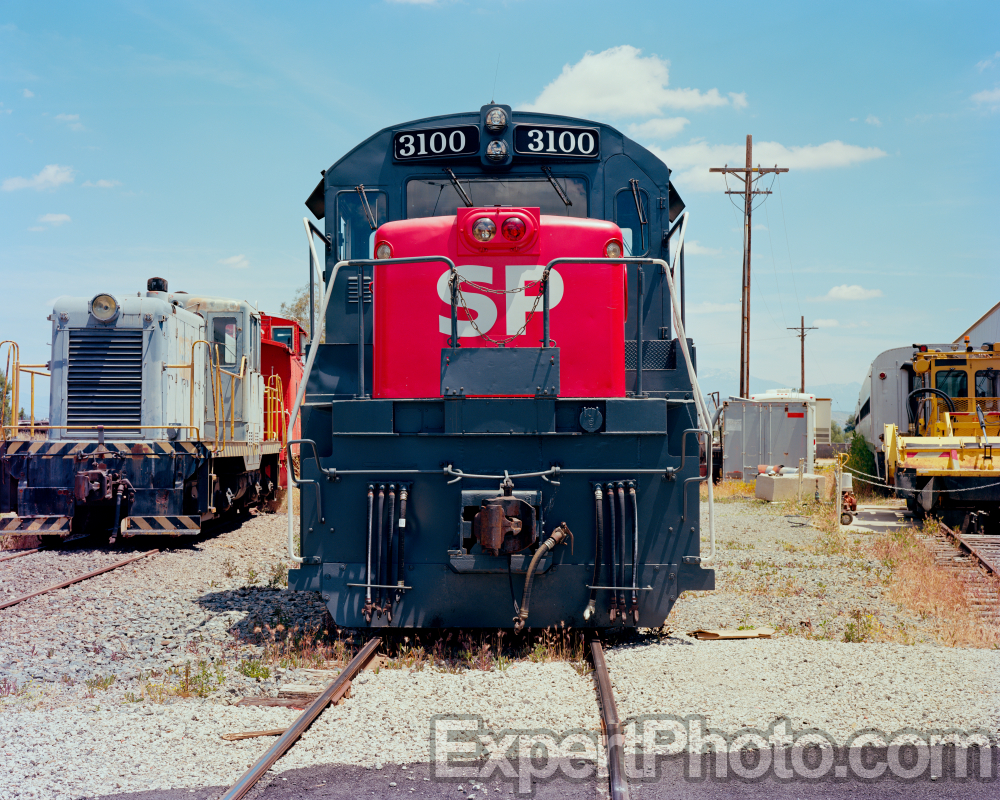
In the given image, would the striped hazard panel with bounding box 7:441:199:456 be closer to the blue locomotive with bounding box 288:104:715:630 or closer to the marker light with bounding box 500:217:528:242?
the blue locomotive with bounding box 288:104:715:630

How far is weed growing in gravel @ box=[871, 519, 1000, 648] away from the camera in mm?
6066

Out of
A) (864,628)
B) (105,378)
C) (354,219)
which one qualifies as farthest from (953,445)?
(105,378)

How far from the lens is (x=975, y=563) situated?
30.3ft

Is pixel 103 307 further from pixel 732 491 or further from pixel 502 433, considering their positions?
pixel 732 491

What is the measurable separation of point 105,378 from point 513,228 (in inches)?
277

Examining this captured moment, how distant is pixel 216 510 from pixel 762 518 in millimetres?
9195

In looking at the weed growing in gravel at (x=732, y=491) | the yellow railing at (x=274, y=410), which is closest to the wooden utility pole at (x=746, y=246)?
the weed growing in gravel at (x=732, y=491)

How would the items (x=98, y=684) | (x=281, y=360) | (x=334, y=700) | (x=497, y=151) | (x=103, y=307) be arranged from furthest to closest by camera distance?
(x=281, y=360) → (x=103, y=307) → (x=497, y=151) → (x=98, y=684) → (x=334, y=700)

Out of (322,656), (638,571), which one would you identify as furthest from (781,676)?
(322,656)

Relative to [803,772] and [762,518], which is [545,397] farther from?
[762,518]

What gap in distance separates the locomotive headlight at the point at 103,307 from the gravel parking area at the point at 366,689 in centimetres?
425

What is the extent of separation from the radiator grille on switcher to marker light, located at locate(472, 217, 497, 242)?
260 inches

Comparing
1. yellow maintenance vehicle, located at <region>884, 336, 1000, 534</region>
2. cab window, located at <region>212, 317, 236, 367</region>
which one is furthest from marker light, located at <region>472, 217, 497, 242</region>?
yellow maintenance vehicle, located at <region>884, 336, 1000, 534</region>

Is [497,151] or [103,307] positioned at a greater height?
[497,151]
